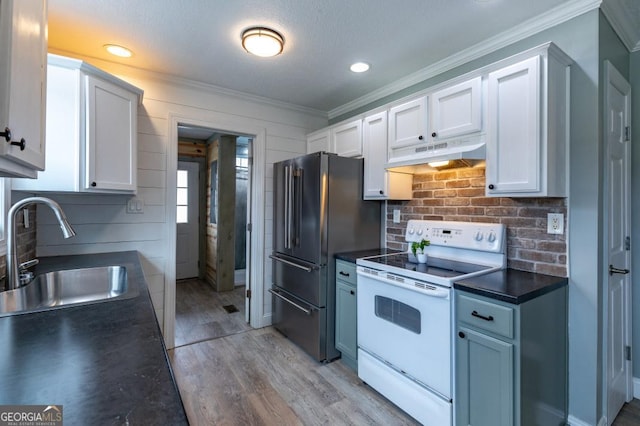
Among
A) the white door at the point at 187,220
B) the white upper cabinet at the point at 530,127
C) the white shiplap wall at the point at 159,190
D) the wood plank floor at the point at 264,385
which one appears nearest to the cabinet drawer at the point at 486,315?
the white upper cabinet at the point at 530,127

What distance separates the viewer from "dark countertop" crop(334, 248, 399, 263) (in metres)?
2.55

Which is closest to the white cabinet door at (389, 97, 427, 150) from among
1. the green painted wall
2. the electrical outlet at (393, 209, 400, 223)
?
the electrical outlet at (393, 209, 400, 223)

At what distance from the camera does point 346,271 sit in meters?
2.58

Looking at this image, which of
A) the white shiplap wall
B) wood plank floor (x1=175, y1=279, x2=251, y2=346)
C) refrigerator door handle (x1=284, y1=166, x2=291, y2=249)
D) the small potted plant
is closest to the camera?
the small potted plant

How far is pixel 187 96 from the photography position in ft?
9.62

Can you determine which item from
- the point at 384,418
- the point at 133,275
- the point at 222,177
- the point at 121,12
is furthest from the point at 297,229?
the point at 222,177

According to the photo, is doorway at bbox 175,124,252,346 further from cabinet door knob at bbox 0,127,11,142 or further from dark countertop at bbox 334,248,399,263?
cabinet door knob at bbox 0,127,11,142

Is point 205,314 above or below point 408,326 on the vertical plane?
below

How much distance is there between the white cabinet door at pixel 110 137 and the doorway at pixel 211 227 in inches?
66.1

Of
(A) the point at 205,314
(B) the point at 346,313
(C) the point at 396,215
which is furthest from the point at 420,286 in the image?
(A) the point at 205,314

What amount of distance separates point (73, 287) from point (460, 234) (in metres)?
2.57

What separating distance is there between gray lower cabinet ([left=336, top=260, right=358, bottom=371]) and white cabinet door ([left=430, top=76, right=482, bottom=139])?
4.02ft

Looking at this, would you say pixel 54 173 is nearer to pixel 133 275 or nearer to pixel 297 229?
pixel 133 275

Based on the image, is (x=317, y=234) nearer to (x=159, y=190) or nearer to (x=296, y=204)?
(x=296, y=204)
